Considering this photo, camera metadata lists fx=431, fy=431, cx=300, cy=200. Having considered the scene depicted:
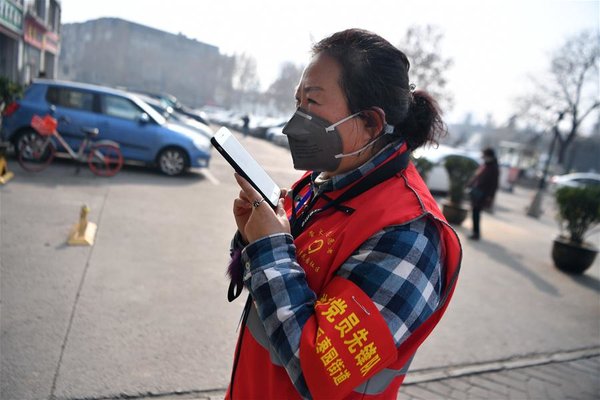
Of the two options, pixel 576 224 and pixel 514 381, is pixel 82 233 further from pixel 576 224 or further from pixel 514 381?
pixel 576 224

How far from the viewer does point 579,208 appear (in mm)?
7398

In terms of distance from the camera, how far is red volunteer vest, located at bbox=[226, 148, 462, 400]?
1.06 meters

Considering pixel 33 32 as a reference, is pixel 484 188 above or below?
below

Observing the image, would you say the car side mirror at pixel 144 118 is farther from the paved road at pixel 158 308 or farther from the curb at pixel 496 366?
the curb at pixel 496 366

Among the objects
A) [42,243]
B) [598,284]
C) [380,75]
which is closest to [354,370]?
[380,75]

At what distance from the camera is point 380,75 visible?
1.32 metres

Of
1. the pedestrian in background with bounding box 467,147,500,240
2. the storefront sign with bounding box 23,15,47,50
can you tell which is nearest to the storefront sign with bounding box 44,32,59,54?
the storefront sign with bounding box 23,15,47,50

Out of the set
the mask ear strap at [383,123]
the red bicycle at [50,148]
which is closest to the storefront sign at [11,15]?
the red bicycle at [50,148]

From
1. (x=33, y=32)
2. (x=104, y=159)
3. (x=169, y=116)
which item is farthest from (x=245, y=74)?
(x=169, y=116)

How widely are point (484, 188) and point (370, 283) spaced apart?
8208 millimetres

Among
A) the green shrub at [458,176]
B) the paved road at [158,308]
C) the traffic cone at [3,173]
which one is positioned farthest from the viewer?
the green shrub at [458,176]

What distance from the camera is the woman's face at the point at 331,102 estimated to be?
1.34 metres

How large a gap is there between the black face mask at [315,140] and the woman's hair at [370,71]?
0.08 meters

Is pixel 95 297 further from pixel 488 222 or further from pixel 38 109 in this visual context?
pixel 488 222
